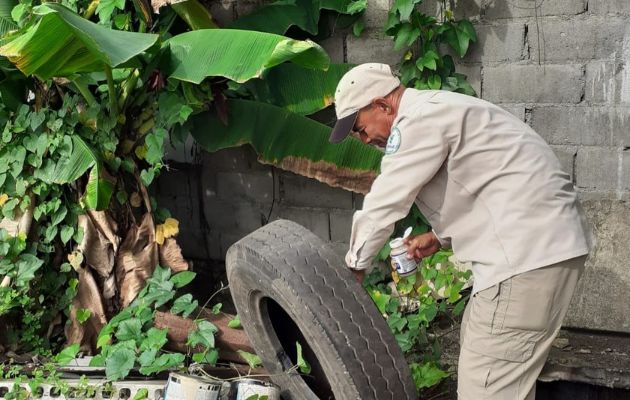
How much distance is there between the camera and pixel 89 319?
5062 mm

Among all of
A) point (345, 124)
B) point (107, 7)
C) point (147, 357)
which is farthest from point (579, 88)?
point (147, 357)

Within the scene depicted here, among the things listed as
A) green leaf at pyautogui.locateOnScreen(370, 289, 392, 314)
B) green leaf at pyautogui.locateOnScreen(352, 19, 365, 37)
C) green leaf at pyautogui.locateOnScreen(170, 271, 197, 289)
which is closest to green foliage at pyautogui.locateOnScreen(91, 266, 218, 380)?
green leaf at pyautogui.locateOnScreen(170, 271, 197, 289)

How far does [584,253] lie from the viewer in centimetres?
300

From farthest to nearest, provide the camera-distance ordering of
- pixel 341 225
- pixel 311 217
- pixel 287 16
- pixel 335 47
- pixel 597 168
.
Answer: pixel 311 217, pixel 341 225, pixel 335 47, pixel 287 16, pixel 597 168

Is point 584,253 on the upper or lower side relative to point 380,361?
upper

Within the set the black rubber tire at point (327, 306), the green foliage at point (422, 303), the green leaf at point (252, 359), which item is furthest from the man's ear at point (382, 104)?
the green leaf at point (252, 359)

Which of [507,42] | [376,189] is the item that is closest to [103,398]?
[376,189]

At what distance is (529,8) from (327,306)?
240 cm

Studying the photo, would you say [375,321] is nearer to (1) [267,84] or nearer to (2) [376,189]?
(2) [376,189]

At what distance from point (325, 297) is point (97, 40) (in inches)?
68.3

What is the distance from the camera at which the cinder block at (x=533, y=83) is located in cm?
475

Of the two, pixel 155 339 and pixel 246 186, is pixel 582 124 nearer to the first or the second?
pixel 246 186

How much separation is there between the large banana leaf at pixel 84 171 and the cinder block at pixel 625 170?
2962 mm

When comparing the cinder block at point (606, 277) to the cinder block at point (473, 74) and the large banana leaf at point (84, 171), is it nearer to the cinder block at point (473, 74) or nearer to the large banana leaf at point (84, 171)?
the cinder block at point (473, 74)
